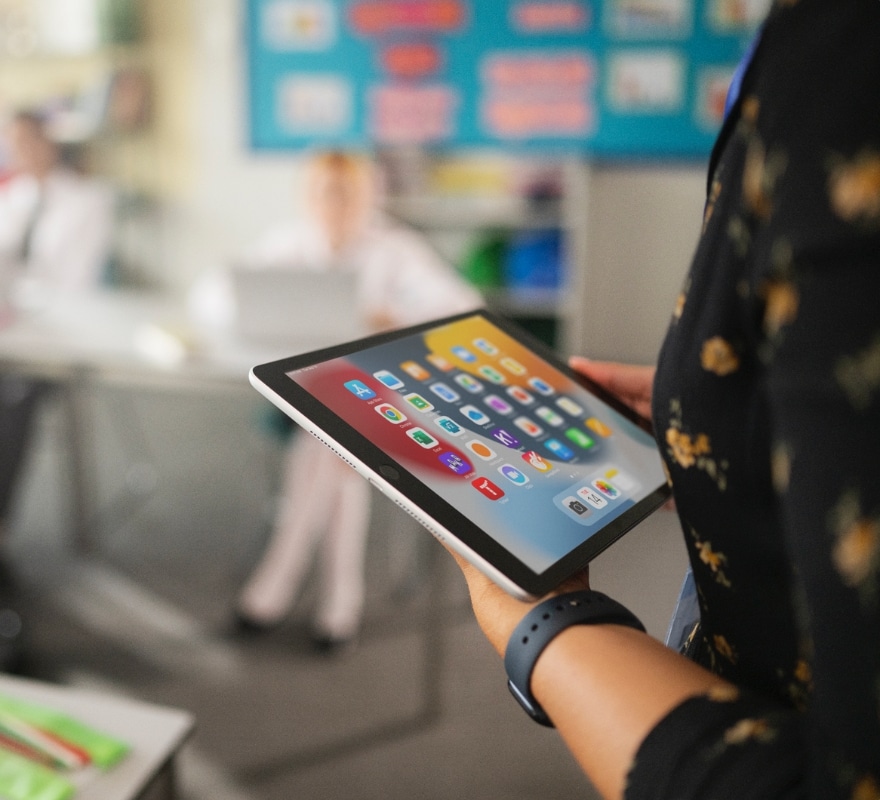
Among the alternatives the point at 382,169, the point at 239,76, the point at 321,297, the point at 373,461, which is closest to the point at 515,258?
the point at 382,169

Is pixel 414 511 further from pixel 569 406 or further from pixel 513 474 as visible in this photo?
pixel 569 406

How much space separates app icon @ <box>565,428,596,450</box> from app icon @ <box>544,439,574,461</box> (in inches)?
0.8

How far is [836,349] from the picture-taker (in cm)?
37

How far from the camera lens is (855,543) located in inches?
14.8

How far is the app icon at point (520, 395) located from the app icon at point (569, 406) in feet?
0.12

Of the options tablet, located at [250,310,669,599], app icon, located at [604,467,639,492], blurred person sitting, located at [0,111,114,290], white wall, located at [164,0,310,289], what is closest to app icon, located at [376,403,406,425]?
tablet, located at [250,310,669,599]

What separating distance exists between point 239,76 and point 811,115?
456cm

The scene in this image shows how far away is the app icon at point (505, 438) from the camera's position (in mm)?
709

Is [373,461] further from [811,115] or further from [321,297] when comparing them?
[321,297]

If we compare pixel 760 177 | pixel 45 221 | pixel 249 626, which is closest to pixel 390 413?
pixel 760 177

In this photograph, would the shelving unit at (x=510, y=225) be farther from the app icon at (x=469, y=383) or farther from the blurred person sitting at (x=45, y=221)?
the app icon at (x=469, y=383)

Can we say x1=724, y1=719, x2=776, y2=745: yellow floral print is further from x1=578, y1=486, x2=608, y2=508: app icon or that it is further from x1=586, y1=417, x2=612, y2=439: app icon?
x1=586, y1=417, x2=612, y2=439: app icon

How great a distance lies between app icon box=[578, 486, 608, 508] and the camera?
705mm

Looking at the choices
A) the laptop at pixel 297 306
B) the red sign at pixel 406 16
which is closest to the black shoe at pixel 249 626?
the laptop at pixel 297 306
